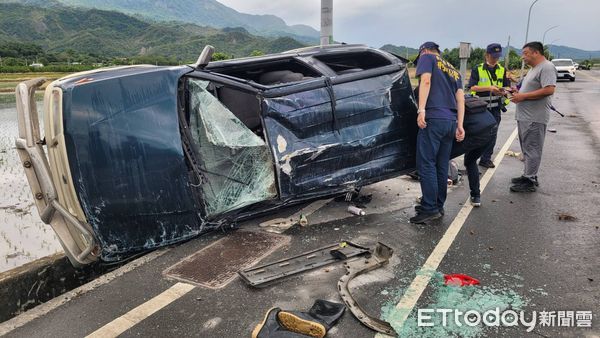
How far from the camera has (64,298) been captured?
315cm

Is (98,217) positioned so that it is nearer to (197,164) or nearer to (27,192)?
(197,164)

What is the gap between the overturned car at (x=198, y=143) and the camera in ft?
10.6

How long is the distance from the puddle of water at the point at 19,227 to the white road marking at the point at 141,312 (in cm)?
156

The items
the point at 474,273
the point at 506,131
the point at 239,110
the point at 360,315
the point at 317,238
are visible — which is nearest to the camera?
the point at 360,315

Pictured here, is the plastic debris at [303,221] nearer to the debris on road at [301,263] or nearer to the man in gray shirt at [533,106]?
the debris on road at [301,263]

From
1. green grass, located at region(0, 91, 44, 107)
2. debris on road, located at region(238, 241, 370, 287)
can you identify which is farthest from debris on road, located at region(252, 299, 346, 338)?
green grass, located at region(0, 91, 44, 107)

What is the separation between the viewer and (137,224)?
3.45 m

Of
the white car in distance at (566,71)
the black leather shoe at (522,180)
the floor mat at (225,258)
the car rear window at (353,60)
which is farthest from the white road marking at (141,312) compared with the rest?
the white car in distance at (566,71)

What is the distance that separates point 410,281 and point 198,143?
6.61 ft

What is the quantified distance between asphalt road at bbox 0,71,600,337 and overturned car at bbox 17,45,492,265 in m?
0.39

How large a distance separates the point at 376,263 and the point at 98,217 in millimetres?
2097

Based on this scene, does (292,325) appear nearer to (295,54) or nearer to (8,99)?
(295,54)

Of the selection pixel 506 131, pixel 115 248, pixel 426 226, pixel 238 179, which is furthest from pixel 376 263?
pixel 506 131

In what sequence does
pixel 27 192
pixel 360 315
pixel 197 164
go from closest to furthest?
pixel 360 315
pixel 197 164
pixel 27 192
